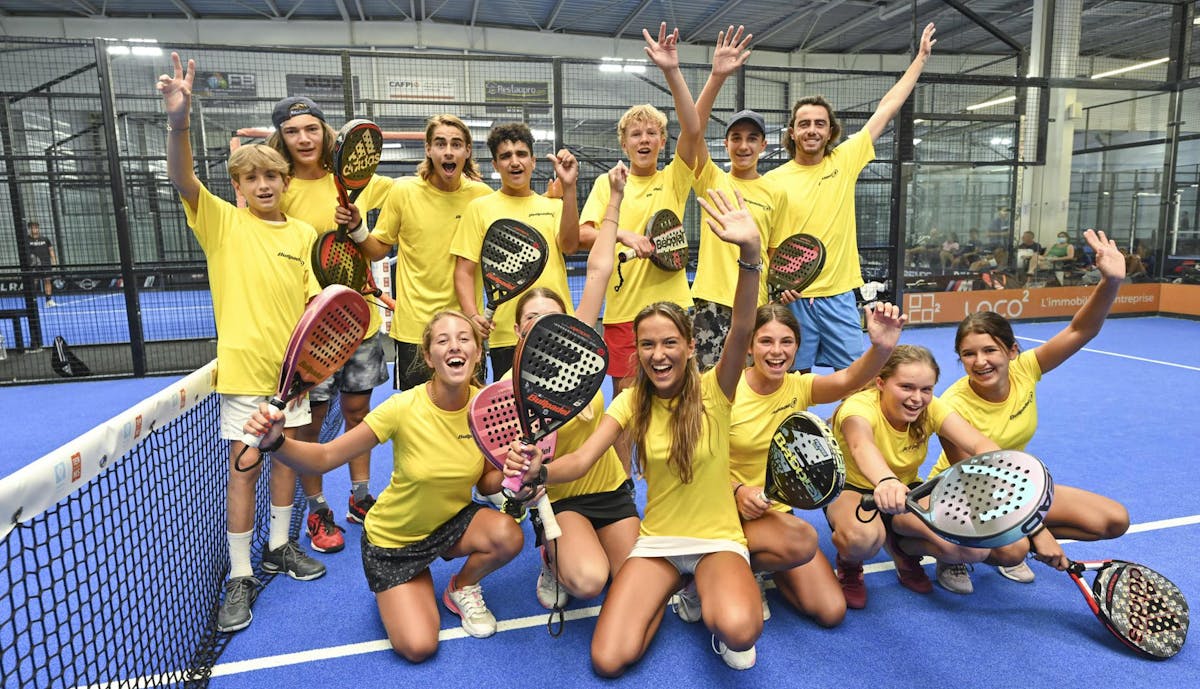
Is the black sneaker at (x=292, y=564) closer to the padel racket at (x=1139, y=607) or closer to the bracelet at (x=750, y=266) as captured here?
the bracelet at (x=750, y=266)

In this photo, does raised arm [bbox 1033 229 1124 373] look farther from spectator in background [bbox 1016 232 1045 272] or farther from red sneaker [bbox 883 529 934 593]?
spectator in background [bbox 1016 232 1045 272]

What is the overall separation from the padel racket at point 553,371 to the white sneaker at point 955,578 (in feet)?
6.29

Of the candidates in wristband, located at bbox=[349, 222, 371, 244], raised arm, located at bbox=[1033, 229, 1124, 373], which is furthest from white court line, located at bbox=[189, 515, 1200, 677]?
wristband, located at bbox=[349, 222, 371, 244]

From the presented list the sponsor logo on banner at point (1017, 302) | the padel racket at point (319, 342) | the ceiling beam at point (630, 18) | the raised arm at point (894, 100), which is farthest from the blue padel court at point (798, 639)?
the ceiling beam at point (630, 18)

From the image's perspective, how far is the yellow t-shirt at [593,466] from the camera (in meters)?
2.83

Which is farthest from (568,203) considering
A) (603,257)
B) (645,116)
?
(645,116)

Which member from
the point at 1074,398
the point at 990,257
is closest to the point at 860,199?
the point at 990,257

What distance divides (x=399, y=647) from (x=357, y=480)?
4.54 feet

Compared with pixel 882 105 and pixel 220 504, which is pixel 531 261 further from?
pixel 882 105

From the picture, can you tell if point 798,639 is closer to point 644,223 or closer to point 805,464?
point 805,464

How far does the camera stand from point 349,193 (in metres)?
3.11

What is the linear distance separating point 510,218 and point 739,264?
140 centimetres

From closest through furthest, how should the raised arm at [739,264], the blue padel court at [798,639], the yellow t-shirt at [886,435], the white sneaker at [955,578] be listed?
1. the raised arm at [739,264]
2. the blue padel court at [798,639]
3. the yellow t-shirt at [886,435]
4. the white sneaker at [955,578]

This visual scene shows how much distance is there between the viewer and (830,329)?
3572 millimetres
